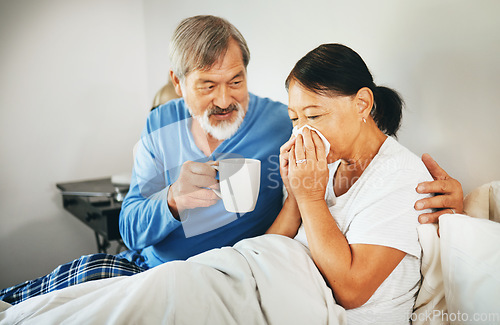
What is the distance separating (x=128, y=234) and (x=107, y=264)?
0.49ft

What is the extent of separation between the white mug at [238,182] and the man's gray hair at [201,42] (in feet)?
0.84

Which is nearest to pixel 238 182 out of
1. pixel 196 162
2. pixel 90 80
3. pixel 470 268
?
pixel 196 162

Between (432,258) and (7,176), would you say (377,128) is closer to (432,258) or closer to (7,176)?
(432,258)

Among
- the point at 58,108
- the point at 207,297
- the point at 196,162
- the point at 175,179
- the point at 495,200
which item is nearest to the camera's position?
the point at 207,297

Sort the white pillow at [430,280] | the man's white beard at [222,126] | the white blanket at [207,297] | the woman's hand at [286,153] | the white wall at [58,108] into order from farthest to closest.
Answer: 1. the white wall at [58,108]
2. the man's white beard at [222,126]
3. the woman's hand at [286,153]
4. the white pillow at [430,280]
5. the white blanket at [207,297]

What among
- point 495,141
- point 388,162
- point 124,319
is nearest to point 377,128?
point 388,162

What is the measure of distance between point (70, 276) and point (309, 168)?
615 mm

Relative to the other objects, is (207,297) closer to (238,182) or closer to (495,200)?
(238,182)

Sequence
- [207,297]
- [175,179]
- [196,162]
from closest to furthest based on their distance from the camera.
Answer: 1. [207,297]
2. [196,162]
3. [175,179]

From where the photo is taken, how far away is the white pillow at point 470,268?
62cm

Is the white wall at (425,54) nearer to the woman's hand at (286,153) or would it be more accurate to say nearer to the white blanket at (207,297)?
the woman's hand at (286,153)

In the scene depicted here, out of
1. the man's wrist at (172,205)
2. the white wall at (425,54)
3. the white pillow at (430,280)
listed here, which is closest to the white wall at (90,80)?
the white wall at (425,54)

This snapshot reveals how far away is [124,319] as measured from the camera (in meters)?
0.58

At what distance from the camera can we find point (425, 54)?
0.88m
